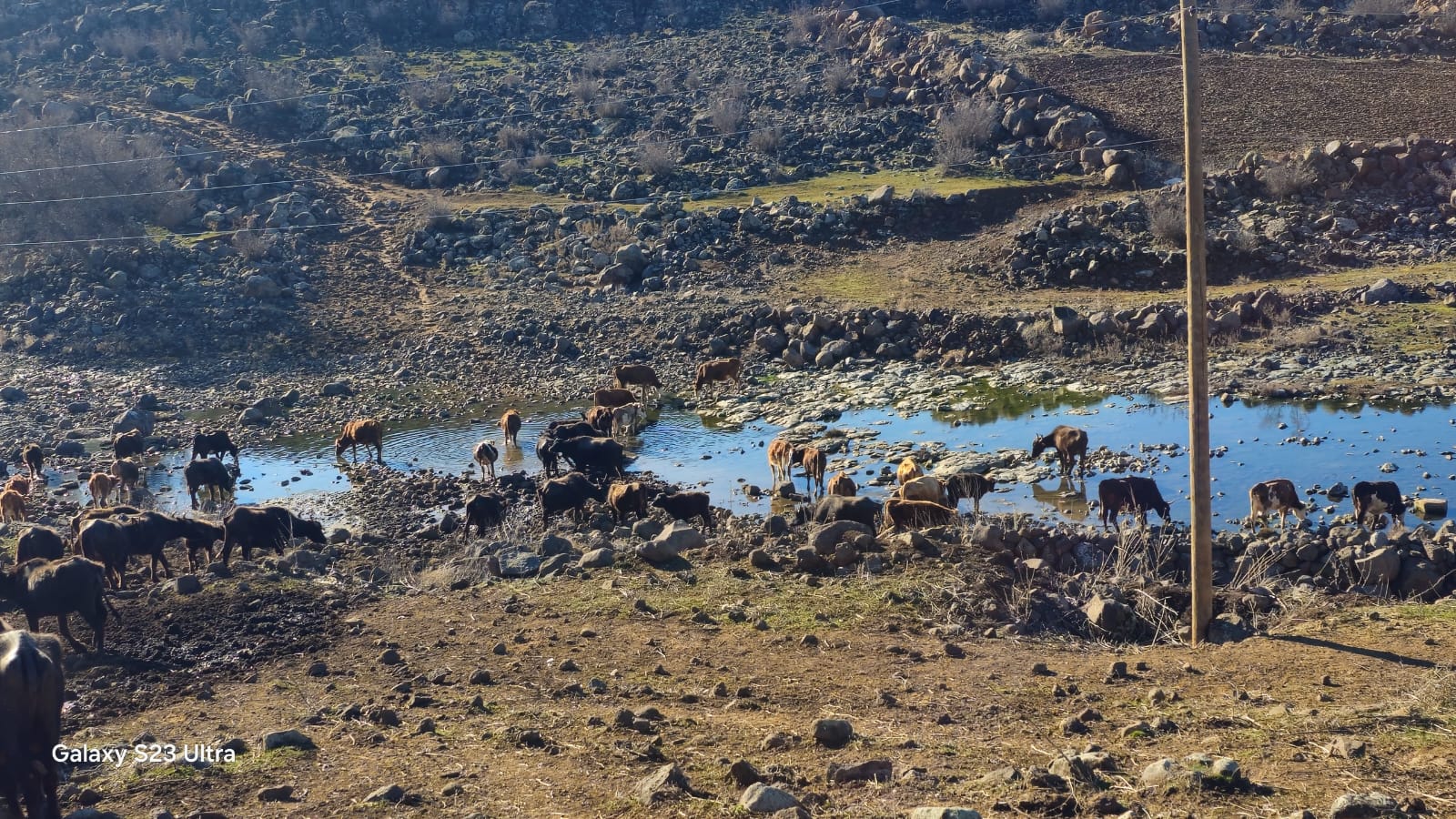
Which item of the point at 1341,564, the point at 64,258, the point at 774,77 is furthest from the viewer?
the point at 774,77

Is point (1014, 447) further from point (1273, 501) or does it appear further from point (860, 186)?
point (860, 186)

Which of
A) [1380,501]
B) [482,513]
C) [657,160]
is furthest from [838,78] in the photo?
[1380,501]

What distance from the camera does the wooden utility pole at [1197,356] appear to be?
12668 millimetres

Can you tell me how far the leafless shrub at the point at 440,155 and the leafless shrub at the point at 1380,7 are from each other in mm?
38787

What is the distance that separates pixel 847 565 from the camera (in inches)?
643

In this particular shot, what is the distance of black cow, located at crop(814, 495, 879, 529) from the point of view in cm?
1870

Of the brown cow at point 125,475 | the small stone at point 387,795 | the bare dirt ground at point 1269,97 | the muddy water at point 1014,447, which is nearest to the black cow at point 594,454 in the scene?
the muddy water at point 1014,447

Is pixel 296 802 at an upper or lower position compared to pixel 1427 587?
upper

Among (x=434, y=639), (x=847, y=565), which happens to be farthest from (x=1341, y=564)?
(x=434, y=639)

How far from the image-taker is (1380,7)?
55.0m

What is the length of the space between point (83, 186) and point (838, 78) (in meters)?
30.8

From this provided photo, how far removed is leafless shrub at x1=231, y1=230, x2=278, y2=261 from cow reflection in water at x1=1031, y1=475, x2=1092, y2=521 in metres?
29.4

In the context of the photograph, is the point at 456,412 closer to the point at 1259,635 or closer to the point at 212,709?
the point at 212,709

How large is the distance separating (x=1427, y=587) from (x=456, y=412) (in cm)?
2246
